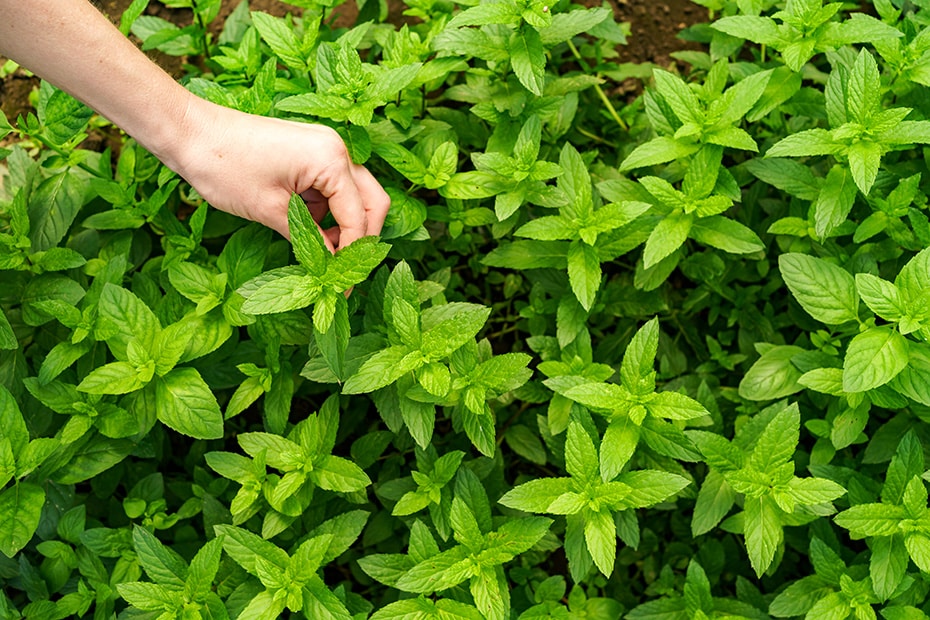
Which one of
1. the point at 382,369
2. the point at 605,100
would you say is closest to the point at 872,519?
the point at 382,369

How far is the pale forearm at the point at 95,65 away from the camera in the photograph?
187cm

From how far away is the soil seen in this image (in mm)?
3547

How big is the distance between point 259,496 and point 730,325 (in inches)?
71.1

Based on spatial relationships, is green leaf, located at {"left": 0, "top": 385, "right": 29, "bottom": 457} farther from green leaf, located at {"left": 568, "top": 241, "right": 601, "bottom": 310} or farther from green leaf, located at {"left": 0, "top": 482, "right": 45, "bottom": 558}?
green leaf, located at {"left": 568, "top": 241, "right": 601, "bottom": 310}

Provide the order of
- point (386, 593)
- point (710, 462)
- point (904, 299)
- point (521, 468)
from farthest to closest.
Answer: point (521, 468) → point (386, 593) → point (710, 462) → point (904, 299)

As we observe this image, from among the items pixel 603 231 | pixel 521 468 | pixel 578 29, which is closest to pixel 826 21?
pixel 578 29

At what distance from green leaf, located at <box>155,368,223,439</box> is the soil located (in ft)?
5.87

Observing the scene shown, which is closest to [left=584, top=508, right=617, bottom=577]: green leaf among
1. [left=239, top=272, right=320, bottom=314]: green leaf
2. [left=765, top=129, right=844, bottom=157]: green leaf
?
[left=239, top=272, right=320, bottom=314]: green leaf

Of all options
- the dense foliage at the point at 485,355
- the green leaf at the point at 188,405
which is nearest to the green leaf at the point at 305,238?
the dense foliage at the point at 485,355

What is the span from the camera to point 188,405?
2316 millimetres

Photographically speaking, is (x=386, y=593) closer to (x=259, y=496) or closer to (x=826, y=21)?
(x=259, y=496)

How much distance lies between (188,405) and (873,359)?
6.43ft

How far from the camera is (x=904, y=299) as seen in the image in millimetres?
2238

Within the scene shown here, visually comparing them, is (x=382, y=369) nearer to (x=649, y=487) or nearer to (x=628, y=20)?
(x=649, y=487)
